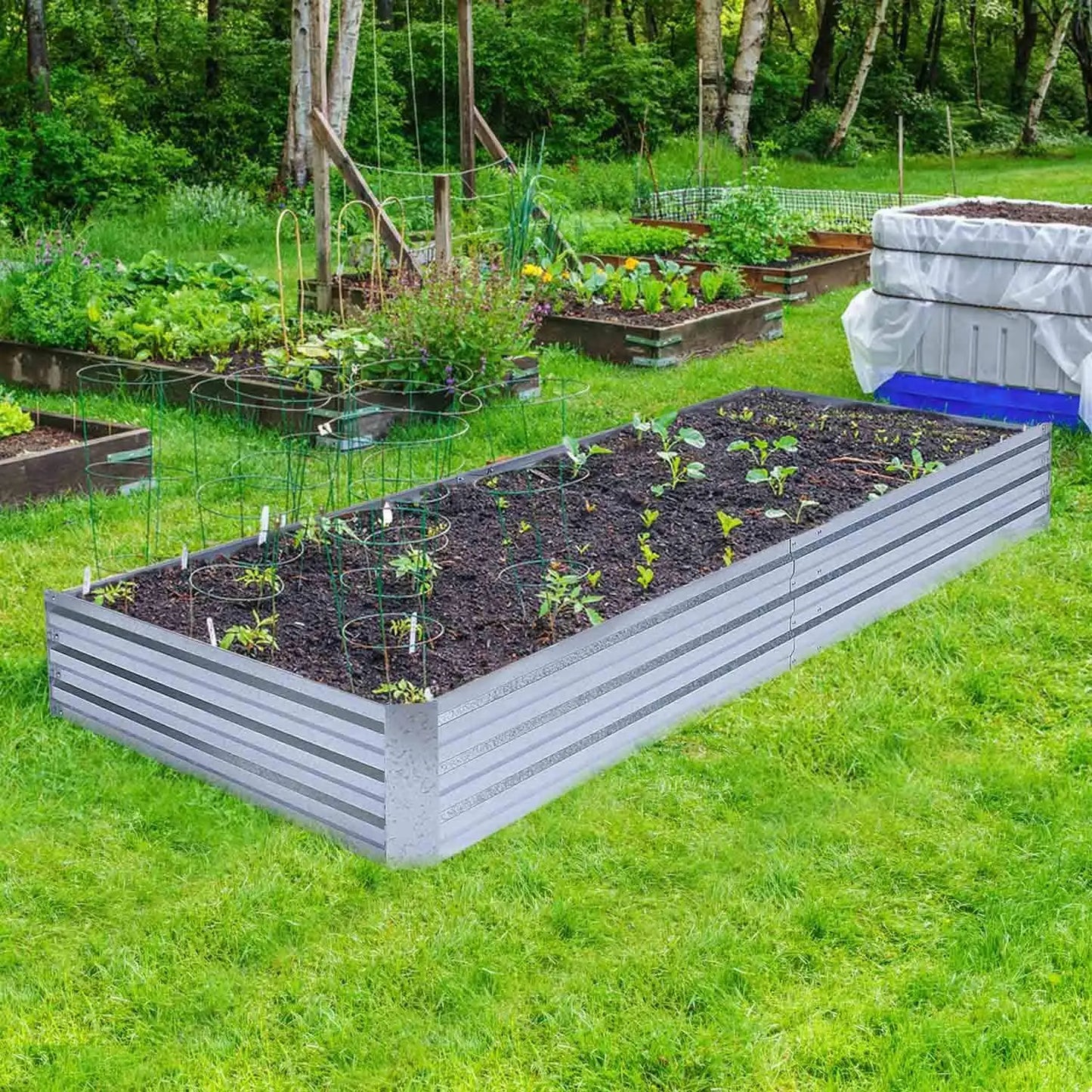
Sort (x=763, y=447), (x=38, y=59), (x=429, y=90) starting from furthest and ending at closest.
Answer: (x=429, y=90), (x=38, y=59), (x=763, y=447)

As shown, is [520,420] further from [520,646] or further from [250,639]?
[250,639]

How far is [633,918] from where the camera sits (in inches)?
128

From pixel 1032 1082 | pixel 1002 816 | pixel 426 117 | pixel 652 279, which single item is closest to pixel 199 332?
pixel 652 279

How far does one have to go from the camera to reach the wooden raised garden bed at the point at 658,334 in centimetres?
838

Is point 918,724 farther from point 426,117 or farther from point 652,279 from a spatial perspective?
point 426,117

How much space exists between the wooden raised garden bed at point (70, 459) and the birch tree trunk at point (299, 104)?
8.09 m

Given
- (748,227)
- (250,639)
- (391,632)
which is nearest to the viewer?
(250,639)

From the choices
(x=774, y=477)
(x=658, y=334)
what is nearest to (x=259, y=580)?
(x=774, y=477)

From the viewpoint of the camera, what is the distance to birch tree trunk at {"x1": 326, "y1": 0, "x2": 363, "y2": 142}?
12812mm

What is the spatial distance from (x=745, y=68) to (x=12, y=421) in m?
14.0

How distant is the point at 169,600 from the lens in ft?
14.1

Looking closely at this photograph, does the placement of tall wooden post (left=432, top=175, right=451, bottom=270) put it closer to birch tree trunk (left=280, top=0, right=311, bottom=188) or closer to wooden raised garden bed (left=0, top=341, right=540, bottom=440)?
wooden raised garden bed (left=0, top=341, right=540, bottom=440)

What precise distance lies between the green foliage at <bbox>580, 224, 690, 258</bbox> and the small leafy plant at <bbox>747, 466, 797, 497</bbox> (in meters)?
5.63

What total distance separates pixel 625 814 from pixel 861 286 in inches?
320
